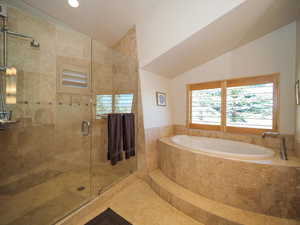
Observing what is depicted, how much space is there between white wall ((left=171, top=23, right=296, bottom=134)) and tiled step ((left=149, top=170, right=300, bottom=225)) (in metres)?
1.46

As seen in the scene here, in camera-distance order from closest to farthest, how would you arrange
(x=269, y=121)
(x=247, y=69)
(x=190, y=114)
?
(x=269, y=121), (x=247, y=69), (x=190, y=114)

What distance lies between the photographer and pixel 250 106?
238cm

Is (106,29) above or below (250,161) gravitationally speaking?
above

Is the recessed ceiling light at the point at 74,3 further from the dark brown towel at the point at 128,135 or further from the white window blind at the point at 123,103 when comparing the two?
the dark brown towel at the point at 128,135

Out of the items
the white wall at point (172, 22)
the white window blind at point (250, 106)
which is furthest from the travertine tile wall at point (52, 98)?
the white window blind at point (250, 106)

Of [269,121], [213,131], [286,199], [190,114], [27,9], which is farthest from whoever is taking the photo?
[190,114]

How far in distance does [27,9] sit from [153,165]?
3.12 meters

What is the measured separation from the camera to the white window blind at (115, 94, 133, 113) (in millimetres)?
2328

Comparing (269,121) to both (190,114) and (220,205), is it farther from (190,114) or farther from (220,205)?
(220,205)

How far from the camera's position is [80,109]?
232 cm

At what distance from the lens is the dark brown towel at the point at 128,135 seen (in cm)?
226

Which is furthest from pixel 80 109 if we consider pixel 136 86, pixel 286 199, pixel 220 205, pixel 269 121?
pixel 269 121

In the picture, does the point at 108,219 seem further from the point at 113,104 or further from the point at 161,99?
the point at 161,99

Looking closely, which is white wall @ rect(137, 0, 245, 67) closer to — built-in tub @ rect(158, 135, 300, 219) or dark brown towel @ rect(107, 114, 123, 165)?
dark brown towel @ rect(107, 114, 123, 165)
